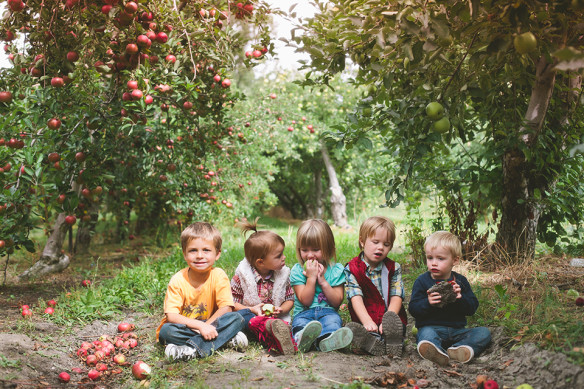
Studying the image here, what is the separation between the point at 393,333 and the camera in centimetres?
278

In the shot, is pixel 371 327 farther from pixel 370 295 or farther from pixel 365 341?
pixel 370 295

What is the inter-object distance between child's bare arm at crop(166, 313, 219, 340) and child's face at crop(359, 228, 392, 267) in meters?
1.11

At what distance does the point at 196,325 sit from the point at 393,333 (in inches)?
47.8

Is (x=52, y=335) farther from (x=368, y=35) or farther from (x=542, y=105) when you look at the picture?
(x=542, y=105)

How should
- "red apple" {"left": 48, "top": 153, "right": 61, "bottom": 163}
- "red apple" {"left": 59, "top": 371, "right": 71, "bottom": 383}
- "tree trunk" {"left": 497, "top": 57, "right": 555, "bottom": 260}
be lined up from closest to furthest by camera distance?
"red apple" {"left": 59, "top": 371, "right": 71, "bottom": 383}
"red apple" {"left": 48, "top": 153, "right": 61, "bottom": 163}
"tree trunk" {"left": 497, "top": 57, "right": 555, "bottom": 260}

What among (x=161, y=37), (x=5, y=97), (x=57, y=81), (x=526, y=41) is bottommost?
(x=526, y=41)

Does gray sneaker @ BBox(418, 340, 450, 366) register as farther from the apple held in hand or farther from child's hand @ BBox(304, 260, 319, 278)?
the apple held in hand

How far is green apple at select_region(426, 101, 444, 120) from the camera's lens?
279 centimetres

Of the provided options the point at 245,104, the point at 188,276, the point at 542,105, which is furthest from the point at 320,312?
the point at 245,104

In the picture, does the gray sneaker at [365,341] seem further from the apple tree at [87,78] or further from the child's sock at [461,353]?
the apple tree at [87,78]

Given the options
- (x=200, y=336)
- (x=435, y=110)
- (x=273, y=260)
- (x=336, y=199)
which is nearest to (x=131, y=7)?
(x=273, y=260)

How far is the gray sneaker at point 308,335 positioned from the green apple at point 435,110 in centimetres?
145

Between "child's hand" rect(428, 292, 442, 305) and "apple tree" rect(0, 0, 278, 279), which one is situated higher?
"apple tree" rect(0, 0, 278, 279)

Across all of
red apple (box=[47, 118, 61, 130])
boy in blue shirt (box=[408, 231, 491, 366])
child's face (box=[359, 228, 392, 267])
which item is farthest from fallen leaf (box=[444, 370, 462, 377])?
red apple (box=[47, 118, 61, 130])
